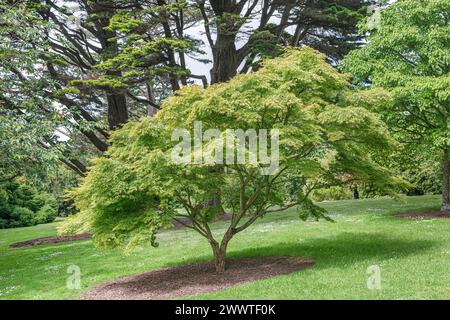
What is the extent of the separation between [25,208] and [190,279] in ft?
83.8

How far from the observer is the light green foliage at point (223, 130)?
9406 millimetres

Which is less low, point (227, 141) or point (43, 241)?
point (227, 141)

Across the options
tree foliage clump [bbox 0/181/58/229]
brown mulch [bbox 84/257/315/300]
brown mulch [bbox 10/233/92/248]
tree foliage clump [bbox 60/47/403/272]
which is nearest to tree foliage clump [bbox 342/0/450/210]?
tree foliage clump [bbox 60/47/403/272]

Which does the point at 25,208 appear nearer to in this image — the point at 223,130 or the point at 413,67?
the point at 413,67

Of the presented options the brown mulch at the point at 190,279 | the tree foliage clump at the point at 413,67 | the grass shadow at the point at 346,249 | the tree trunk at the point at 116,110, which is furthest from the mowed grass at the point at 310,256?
the tree trunk at the point at 116,110

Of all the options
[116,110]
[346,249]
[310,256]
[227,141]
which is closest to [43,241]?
[116,110]

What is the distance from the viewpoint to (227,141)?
8.56 meters

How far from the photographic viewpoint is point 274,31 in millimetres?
20484

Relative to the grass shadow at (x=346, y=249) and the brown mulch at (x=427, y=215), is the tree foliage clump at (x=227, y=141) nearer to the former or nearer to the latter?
the grass shadow at (x=346, y=249)

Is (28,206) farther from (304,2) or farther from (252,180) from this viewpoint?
(252,180)

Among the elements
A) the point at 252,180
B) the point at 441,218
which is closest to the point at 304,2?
the point at 441,218

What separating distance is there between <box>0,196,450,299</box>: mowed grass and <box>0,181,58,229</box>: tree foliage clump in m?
11.3

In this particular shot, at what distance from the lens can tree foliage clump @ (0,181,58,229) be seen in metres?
30.9

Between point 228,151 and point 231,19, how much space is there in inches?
403
